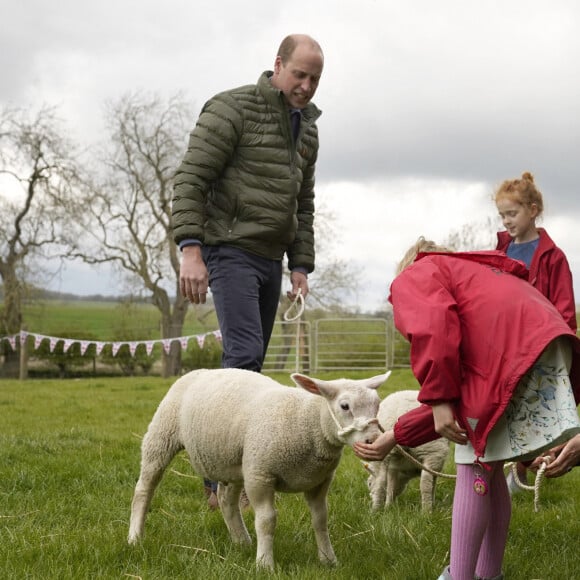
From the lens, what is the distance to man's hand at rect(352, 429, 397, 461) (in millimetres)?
3029

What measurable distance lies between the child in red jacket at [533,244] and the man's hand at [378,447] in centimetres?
153

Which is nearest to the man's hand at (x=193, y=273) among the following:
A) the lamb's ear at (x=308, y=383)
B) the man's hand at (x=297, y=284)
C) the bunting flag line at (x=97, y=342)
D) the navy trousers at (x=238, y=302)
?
the navy trousers at (x=238, y=302)

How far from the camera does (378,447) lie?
303 centimetres

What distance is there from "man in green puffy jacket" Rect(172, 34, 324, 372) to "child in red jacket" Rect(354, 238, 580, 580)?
1441mm

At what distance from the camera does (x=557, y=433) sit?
2.78m

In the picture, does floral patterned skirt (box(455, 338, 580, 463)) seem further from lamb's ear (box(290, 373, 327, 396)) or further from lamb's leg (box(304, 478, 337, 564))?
lamb's leg (box(304, 478, 337, 564))

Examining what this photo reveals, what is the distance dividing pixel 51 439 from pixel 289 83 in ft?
14.9

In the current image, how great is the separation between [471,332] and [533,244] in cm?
172

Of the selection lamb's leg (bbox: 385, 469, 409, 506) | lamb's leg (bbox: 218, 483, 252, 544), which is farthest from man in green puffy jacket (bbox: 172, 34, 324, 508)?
lamb's leg (bbox: 385, 469, 409, 506)

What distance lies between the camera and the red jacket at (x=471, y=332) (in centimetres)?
277

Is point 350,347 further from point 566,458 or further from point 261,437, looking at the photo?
point 566,458

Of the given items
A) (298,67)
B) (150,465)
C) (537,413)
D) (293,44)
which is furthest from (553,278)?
(150,465)

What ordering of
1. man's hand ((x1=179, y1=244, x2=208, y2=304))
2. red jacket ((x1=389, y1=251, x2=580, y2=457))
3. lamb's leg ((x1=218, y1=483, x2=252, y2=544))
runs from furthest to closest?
man's hand ((x1=179, y1=244, x2=208, y2=304)), lamb's leg ((x1=218, y1=483, x2=252, y2=544)), red jacket ((x1=389, y1=251, x2=580, y2=457))

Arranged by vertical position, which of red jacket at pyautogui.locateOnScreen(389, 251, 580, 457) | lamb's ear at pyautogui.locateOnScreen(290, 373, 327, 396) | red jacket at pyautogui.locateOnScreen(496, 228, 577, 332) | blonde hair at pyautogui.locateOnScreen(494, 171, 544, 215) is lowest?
lamb's ear at pyautogui.locateOnScreen(290, 373, 327, 396)
